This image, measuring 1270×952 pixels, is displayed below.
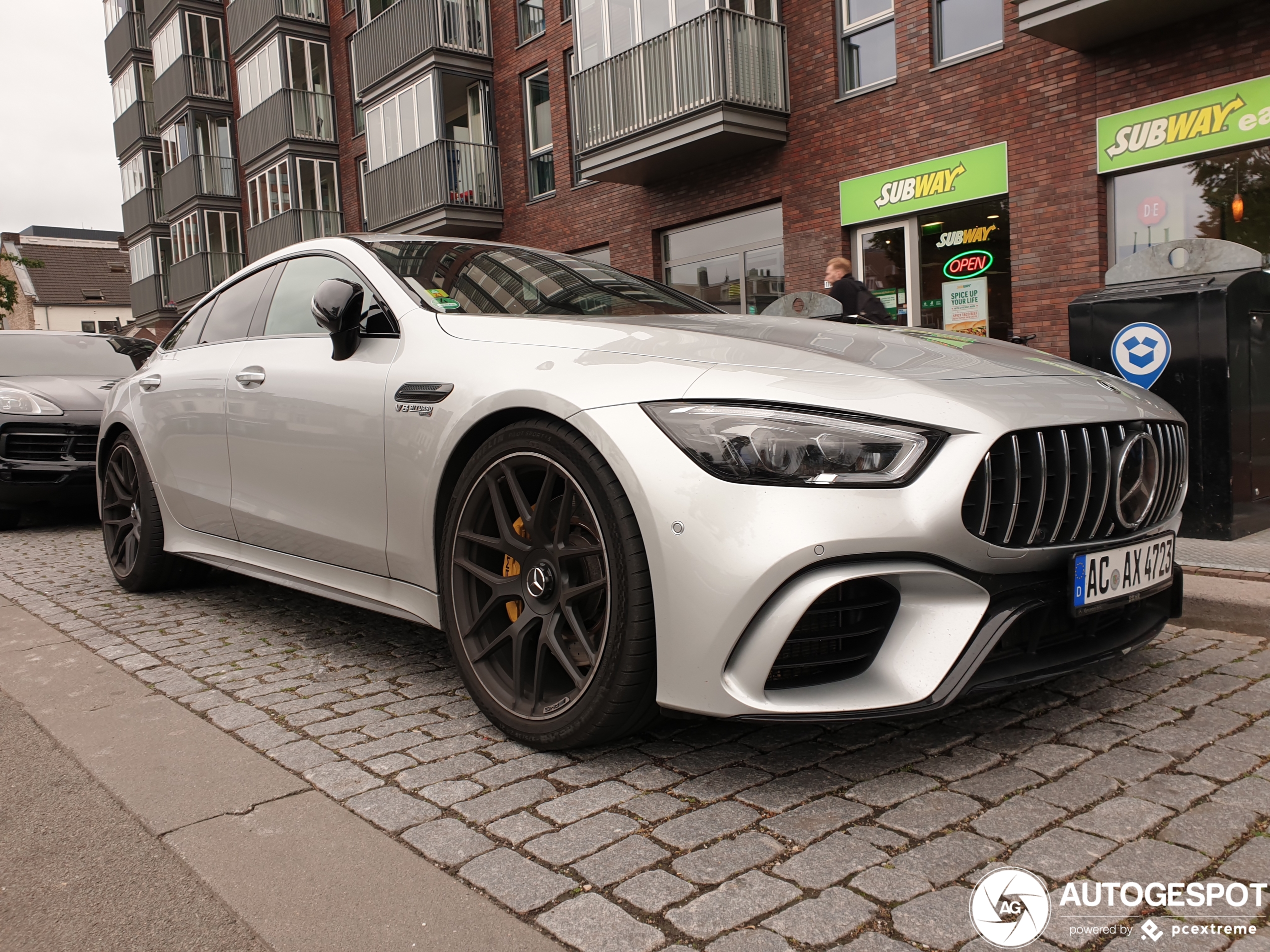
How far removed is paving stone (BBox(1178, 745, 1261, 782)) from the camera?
7.90 feet

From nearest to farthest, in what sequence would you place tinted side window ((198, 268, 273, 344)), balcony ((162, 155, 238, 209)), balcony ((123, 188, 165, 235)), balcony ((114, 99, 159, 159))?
tinted side window ((198, 268, 273, 344)) < balcony ((162, 155, 238, 209)) < balcony ((123, 188, 165, 235)) < balcony ((114, 99, 159, 159))

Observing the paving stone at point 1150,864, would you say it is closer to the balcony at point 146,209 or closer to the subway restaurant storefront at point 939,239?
the subway restaurant storefront at point 939,239

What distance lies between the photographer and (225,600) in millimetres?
4914

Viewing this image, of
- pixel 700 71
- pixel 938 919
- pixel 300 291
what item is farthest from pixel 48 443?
pixel 700 71

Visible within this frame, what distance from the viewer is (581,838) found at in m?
2.20

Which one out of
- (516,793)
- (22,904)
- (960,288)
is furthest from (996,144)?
(22,904)

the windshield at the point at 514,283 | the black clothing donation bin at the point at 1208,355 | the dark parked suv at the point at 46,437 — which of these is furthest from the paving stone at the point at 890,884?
the dark parked suv at the point at 46,437

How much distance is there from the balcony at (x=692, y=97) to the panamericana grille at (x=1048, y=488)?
1142 centimetres

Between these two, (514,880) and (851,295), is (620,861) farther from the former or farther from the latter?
(851,295)

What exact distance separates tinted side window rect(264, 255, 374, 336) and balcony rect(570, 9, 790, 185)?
1006cm

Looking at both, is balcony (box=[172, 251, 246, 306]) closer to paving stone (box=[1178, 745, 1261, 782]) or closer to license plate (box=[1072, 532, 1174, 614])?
license plate (box=[1072, 532, 1174, 614])

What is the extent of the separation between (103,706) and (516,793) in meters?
1.59

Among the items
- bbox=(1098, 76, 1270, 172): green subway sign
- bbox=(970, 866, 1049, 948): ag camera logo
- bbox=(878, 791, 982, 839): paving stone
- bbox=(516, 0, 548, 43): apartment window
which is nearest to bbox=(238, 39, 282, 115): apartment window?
bbox=(516, 0, 548, 43): apartment window

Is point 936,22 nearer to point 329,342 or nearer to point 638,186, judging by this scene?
point 638,186
